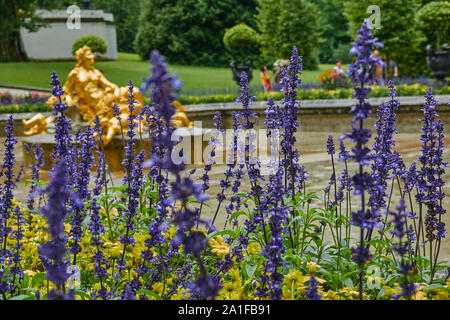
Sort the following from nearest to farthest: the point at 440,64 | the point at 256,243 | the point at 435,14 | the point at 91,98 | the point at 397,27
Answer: the point at 256,243 → the point at 91,98 → the point at 440,64 → the point at 435,14 → the point at 397,27

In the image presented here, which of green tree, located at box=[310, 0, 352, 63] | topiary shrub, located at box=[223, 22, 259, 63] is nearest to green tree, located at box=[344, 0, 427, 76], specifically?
topiary shrub, located at box=[223, 22, 259, 63]

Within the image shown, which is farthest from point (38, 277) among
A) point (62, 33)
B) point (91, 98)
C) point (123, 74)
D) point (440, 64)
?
point (62, 33)

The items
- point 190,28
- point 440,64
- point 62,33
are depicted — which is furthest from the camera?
point 62,33

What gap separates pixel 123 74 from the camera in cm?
3167

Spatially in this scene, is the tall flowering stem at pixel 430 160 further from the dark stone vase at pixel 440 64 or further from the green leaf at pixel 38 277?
the dark stone vase at pixel 440 64

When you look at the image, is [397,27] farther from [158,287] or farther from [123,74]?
[158,287]

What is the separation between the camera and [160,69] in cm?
157

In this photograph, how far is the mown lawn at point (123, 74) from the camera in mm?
28375

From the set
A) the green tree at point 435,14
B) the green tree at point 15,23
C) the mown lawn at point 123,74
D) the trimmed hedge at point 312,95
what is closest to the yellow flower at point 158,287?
the trimmed hedge at point 312,95

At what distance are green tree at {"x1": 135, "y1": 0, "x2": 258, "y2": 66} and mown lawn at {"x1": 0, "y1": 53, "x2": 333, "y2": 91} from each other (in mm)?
1391

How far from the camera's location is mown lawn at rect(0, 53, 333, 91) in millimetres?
28375

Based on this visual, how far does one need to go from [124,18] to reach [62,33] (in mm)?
12591

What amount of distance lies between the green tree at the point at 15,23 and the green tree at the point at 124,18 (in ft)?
49.2

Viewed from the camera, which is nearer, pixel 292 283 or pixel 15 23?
pixel 292 283
